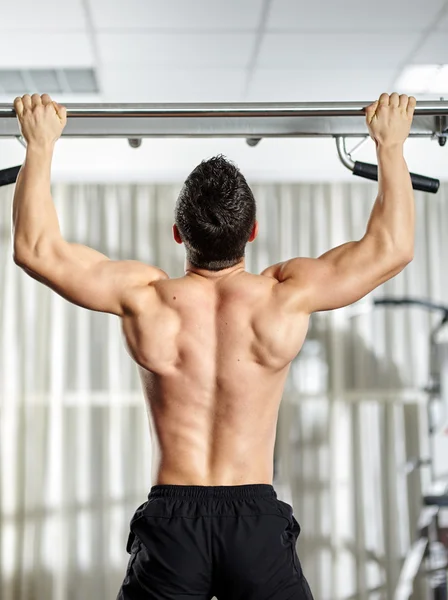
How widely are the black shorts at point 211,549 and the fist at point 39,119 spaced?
794 mm

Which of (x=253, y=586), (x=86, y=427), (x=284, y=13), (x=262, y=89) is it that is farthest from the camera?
(x=86, y=427)

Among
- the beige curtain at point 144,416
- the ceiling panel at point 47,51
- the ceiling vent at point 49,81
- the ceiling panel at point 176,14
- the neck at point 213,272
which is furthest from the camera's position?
the beige curtain at point 144,416

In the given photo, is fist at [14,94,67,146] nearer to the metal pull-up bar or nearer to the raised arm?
the metal pull-up bar

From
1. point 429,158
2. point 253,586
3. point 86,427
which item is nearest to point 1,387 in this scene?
point 86,427

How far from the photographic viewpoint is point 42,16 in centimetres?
301

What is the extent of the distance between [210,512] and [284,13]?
2.06 metres

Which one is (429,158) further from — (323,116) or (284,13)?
(323,116)

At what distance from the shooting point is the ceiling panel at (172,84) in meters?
3.66

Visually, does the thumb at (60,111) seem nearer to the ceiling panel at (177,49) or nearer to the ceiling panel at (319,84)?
the ceiling panel at (177,49)

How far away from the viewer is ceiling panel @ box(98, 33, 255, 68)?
10.6 feet

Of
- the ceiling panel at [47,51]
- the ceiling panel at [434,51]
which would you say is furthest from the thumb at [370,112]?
the ceiling panel at [47,51]

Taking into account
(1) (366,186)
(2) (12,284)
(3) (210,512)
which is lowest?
(3) (210,512)

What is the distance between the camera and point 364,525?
459 cm

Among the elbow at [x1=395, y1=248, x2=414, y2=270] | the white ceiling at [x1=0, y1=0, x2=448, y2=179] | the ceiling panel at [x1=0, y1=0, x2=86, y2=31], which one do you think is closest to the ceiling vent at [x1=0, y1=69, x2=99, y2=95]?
the white ceiling at [x1=0, y1=0, x2=448, y2=179]
